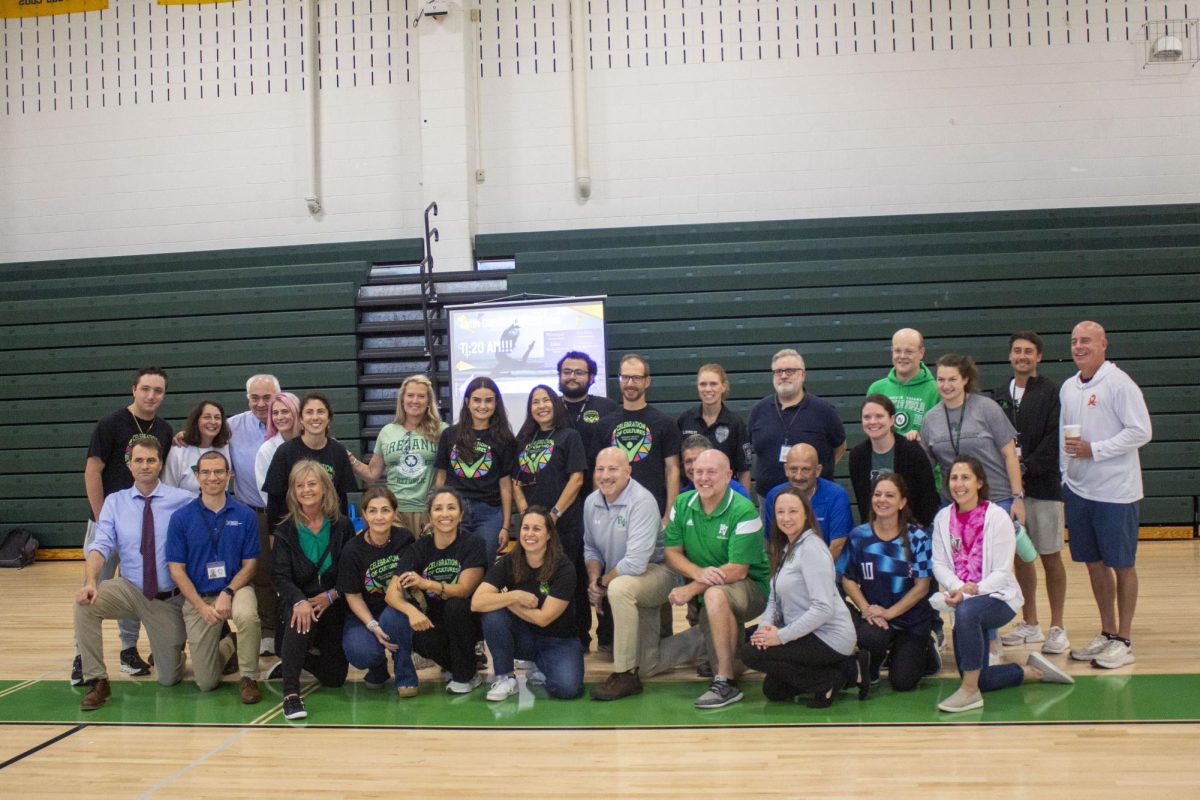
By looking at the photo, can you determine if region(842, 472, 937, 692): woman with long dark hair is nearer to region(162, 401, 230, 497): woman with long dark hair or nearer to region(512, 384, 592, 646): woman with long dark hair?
region(512, 384, 592, 646): woman with long dark hair

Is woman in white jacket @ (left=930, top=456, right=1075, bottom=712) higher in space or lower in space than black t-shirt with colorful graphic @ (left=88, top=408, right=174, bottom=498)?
lower

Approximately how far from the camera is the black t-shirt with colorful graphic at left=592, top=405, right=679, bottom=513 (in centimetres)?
464

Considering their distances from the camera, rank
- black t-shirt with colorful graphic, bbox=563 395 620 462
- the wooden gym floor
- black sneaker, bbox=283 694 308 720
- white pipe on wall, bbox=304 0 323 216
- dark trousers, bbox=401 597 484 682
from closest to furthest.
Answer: the wooden gym floor < black sneaker, bbox=283 694 308 720 < dark trousers, bbox=401 597 484 682 < black t-shirt with colorful graphic, bbox=563 395 620 462 < white pipe on wall, bbox=304 0 323 216

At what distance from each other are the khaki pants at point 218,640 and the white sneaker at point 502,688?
39.3 inches

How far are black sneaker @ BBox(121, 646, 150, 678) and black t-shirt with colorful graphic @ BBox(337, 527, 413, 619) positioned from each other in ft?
3.85

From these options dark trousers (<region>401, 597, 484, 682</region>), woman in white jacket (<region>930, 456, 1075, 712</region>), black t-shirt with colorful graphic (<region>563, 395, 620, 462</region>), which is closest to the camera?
woman in white jacket (<region>930, 456, 1075, 712</region>)

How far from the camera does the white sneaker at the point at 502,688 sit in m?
4.00

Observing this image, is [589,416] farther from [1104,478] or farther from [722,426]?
[1104,478]

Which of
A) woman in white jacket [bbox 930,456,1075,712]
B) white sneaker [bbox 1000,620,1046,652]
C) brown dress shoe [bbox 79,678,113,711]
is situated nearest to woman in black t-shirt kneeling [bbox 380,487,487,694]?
brown dress shoe [bbox 79,678,113,711]

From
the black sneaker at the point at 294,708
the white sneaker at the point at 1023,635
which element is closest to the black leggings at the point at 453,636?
the black sneaker at the point at 294,708

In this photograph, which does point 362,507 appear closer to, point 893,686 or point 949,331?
point 893,686

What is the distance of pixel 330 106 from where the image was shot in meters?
8.88

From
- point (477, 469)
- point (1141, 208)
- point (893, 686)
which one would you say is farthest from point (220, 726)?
point (1141, 208)

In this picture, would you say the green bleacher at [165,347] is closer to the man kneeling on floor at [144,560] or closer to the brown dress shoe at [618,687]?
the man kneeling on floor at [144,560]
